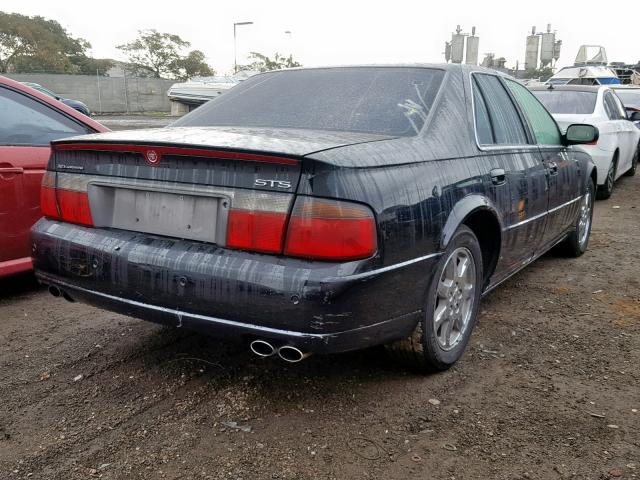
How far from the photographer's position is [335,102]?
314 cm

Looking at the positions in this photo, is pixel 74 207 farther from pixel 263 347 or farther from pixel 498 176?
pixel 498 176

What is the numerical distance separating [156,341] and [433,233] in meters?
1.74

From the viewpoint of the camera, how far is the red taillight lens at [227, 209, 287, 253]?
2264mm

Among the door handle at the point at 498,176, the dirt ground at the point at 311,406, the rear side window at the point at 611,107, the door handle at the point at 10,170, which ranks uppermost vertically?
the rear side window at the point at 611,107

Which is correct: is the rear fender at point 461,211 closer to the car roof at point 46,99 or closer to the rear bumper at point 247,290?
the rear bumper at point 247,290

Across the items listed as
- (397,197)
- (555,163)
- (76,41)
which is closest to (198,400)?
(397,197)

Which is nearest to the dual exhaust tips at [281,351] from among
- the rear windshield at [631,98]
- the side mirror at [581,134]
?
the side mirror at [581,134]

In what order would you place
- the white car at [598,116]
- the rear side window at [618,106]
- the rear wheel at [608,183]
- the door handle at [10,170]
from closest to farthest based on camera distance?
1. the door handle at [10,170]
2. the white car at [598,116]
3. the rear wheel at [608,183]
4. the rear side window at [618,106]

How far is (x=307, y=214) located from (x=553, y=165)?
2.62 m

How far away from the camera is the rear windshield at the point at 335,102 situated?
2922 mm

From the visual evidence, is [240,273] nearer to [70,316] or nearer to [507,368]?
[507,368]

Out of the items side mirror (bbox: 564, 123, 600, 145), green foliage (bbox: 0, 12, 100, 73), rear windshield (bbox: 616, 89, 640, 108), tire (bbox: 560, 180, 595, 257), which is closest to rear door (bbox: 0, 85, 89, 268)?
side mirror (bbox: 564, 123, 600, 145)

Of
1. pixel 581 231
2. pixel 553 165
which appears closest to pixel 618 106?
pixel 581 231

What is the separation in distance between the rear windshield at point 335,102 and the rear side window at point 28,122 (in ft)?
4.33
